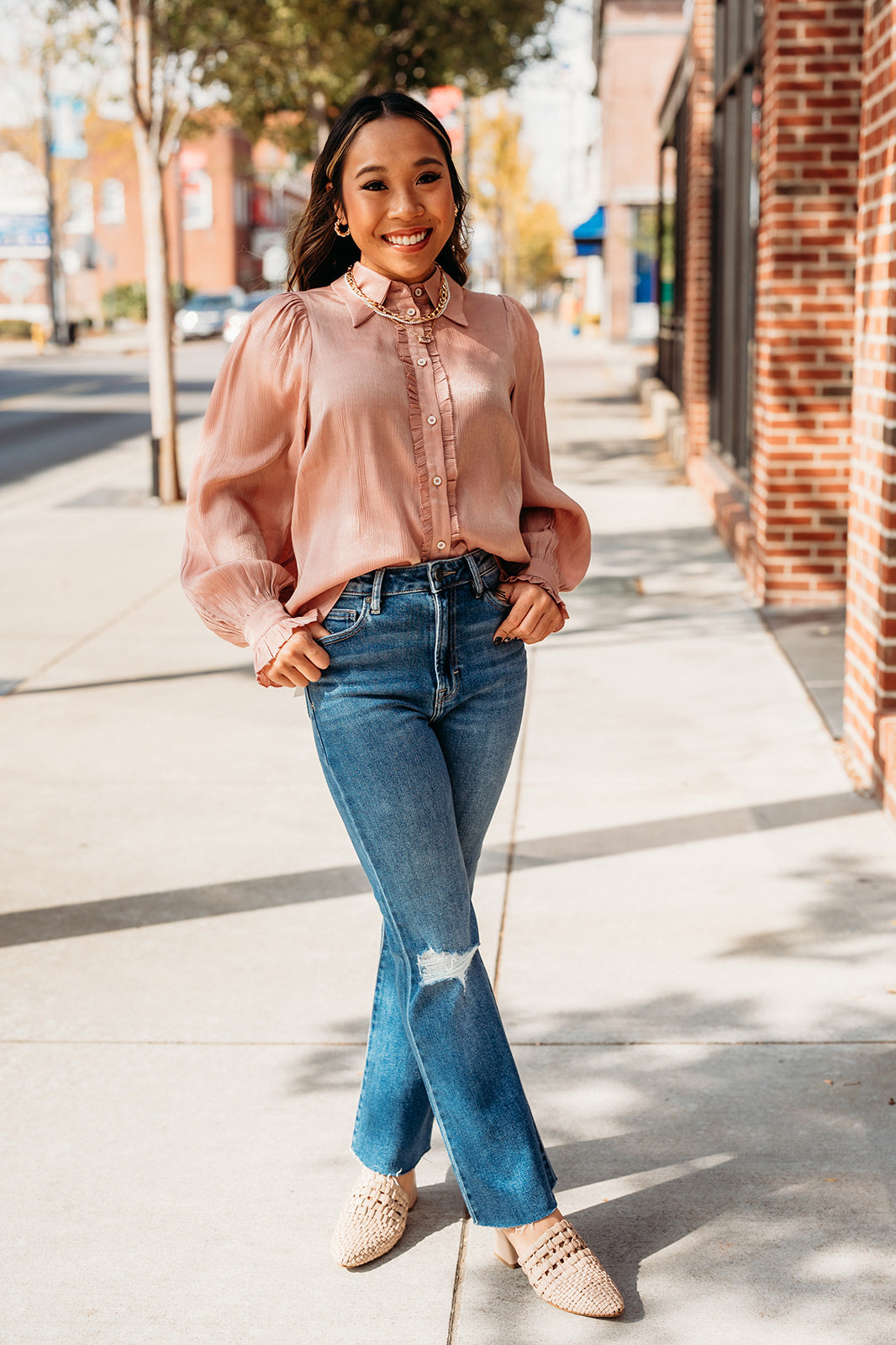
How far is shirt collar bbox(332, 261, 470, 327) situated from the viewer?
104 inches

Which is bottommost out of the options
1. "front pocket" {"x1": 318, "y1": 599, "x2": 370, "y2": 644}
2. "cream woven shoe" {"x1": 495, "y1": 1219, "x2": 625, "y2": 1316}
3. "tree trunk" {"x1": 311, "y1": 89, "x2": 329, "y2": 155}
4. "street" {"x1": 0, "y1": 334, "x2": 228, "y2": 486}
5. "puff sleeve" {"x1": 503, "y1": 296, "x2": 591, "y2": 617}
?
"cream woven shoe" {"x1": 495, "y1": 1219, "x2": 625, "y2": 1316}

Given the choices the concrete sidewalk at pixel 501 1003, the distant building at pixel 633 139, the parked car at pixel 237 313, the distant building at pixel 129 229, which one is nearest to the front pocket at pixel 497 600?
the concrete sidewalk at pixel 501 1003

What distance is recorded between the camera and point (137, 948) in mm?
4352

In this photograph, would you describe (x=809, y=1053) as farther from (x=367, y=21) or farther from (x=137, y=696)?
(x=367, y=21)

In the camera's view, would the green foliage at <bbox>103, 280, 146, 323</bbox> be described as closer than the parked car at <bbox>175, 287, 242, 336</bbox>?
No

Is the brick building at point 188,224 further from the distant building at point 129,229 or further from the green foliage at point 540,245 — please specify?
the green foliage at point 540,245

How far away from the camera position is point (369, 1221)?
2.93 m

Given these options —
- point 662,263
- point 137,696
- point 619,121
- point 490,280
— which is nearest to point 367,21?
point 662,263

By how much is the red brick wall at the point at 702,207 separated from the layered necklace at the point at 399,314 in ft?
36.9

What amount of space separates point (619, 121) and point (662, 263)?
2026 centimetres

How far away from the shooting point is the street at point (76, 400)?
19.6m

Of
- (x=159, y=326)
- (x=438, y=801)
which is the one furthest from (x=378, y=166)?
(x=159, y=326)

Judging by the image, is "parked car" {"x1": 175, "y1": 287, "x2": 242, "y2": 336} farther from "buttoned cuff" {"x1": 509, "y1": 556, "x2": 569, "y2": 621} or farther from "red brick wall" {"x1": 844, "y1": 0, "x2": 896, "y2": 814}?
"buttoned cuff" {"x1": 509, "y1": 556, "x2": 569, "y2": 621}

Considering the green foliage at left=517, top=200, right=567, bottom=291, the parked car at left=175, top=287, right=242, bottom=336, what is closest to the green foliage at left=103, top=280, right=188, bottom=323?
the parked car at left=175, top=287, right=242, bottom=336
